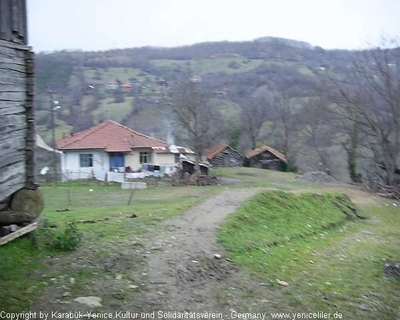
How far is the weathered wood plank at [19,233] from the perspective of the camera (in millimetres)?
7028

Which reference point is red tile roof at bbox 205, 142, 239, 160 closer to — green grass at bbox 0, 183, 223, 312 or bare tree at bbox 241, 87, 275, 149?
bare tree at bbox 241, 87, 275, 149

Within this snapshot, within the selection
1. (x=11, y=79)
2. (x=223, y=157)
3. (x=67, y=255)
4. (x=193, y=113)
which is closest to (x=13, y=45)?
(x=11, y=79)

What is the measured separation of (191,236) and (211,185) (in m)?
18.9

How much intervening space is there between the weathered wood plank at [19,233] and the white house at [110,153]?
2454cm

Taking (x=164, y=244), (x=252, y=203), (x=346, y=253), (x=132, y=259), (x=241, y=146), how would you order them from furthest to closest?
(x=241, y=146) → (x=252, y=203) → (x=346, y=253) → (x=164, y=244) → (x=132, y=259)

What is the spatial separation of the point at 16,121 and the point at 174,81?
31733 millimetres

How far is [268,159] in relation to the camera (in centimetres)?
4338

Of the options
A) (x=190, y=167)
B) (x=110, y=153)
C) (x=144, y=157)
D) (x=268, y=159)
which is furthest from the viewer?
(x=268, y=159)

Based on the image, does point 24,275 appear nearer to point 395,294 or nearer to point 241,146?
point 395,294

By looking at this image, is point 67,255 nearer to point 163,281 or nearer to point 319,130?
point 163,281

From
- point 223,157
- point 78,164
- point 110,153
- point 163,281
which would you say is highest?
point 163,281

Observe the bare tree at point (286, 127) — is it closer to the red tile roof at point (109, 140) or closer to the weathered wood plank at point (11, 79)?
the red tile roof at point (109, 140)

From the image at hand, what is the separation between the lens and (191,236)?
31.0 ft

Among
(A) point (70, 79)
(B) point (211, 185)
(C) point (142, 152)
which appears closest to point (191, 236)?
(B) point (211, 185)
